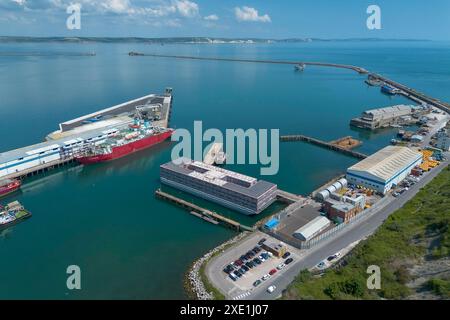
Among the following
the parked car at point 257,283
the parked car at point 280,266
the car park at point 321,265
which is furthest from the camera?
the parked car at point 280,266

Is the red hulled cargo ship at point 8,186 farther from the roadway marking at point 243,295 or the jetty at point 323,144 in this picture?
the jetty at point 323,144

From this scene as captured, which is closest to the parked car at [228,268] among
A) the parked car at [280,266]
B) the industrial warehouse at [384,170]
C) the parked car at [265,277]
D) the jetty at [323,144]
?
the parked car at [265,277]

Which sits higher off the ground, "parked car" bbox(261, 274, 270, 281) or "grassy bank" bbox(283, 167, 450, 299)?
"grassy bank" bbox(283, 167, 450, 299)

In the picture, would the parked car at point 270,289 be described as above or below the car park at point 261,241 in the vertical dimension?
below

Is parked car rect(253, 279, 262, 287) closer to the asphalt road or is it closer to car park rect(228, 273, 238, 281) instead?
the asphalt road

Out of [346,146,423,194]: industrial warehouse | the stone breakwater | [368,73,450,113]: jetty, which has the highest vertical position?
[368,73,450,113]: jetty

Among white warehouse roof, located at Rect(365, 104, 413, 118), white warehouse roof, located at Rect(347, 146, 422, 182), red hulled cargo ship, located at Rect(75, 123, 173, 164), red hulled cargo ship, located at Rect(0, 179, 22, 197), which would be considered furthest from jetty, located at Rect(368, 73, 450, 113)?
red hulled cargo ship, located at Rect(0, 179, 22, 197)
